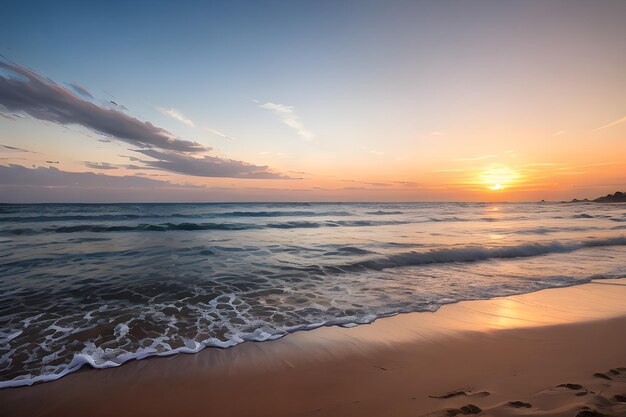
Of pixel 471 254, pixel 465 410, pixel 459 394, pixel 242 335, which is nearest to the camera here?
pixel 465 410

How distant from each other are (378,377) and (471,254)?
11.4 metres

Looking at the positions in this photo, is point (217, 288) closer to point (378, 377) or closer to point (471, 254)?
point (378, 377)

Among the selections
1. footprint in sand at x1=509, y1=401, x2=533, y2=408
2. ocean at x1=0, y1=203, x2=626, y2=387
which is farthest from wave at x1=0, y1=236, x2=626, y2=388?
footprint in sand at x1=509, y1=401, x2=533, y2=408

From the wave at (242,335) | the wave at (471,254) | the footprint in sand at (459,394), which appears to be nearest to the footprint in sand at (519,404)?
the footprint in sand at (459,394)

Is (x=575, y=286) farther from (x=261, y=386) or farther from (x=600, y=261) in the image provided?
(x=261, y=386)

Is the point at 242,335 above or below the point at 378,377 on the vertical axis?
below

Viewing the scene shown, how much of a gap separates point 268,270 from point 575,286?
362 inches

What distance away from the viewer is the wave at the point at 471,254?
37.3ft

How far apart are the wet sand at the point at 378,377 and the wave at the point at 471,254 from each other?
5.83 metres

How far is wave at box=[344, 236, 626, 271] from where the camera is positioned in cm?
1137

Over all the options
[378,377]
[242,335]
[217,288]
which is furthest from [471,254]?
[242,335]

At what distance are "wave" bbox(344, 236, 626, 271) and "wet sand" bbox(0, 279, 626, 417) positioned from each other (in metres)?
5.83

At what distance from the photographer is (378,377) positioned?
12.2ft

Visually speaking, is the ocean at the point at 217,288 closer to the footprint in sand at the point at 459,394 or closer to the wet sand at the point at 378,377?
the wet sand at the point at 378,377
